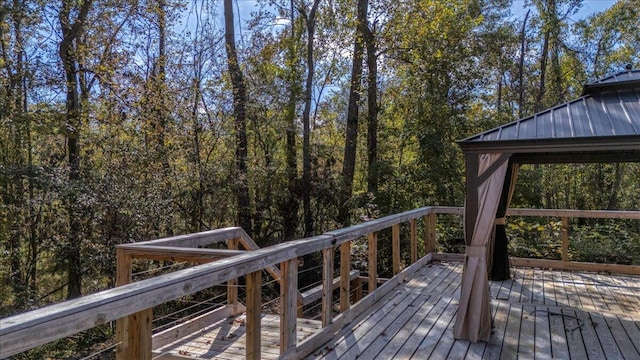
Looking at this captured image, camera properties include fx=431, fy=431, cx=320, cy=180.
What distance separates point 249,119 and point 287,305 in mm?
8585

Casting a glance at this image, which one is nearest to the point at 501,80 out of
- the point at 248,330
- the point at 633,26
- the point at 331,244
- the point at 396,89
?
the point at 633,26

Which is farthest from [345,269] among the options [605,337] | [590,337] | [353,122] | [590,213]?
[353,122]

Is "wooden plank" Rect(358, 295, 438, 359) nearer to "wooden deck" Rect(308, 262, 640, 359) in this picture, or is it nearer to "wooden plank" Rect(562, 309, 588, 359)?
"wooden deck" Rect(308, 262, 640, 359)

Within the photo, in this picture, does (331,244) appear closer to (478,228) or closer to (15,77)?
(478,228)

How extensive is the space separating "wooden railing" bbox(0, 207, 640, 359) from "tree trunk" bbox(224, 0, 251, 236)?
5452 mm

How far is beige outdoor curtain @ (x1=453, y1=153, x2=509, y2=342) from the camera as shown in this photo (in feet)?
11.7

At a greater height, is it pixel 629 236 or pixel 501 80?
pixel 501 80

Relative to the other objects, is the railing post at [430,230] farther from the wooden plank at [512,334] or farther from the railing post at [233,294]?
the railing post at [233,294]

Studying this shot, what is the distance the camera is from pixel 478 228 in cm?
367

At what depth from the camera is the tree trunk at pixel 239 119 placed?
32.8ft

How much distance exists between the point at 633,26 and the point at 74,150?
1554cm

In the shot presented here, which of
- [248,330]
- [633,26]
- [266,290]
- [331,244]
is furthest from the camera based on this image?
[633,26]

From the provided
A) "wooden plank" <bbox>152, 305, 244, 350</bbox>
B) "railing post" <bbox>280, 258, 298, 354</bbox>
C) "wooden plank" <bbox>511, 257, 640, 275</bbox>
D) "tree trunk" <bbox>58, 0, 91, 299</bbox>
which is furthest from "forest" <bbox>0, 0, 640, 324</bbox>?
"railing post" <bbox>280, 258, 298, 354</bbox>

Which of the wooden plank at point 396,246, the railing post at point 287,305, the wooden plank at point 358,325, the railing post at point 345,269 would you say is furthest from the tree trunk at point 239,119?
the railing post at point 287,305
